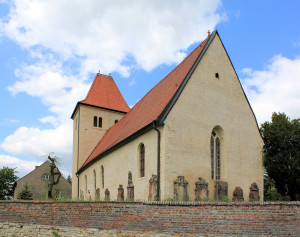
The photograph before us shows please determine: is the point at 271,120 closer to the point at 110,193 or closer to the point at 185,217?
the point at 110,193

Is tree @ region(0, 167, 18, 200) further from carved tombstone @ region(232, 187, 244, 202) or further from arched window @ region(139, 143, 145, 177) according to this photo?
carved tombstone @ region(232, 187, 244, 202)

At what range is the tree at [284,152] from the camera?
75.9 feet

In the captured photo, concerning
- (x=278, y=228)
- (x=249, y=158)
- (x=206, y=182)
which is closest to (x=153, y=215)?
(x=278, y=228)

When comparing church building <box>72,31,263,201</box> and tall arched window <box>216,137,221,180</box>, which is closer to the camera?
church building <box>72,31,263,201</box>

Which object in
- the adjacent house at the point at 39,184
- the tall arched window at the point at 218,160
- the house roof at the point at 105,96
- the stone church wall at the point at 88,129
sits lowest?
the adjacent house at the point at 39,184

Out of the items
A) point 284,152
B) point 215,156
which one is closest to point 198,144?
point 215,156

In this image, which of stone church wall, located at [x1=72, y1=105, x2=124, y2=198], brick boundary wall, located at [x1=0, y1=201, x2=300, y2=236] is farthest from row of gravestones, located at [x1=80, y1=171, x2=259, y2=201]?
stone church wall, located at [x1=72, y1=105, x2=124, y2=198]

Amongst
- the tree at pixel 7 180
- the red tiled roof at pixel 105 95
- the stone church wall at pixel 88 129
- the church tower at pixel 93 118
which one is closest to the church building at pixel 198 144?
the stone church wall at pixel 88 129

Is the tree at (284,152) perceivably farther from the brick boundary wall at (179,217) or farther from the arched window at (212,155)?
the brick boundary wall at (179,217)

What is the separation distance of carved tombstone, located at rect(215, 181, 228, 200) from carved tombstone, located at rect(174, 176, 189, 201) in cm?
177

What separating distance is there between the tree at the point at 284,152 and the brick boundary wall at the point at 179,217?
15.5 m

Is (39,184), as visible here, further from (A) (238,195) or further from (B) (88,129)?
(A) (238,195)

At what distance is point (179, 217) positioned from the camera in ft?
30.7

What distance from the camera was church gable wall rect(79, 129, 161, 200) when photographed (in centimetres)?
1566
